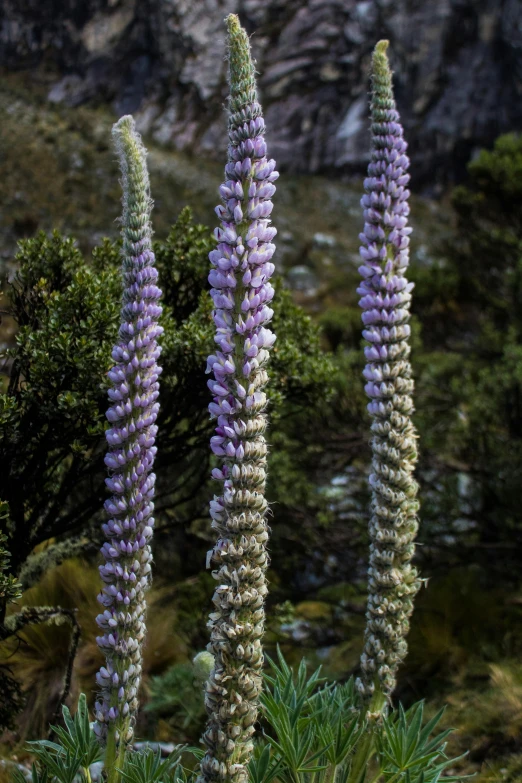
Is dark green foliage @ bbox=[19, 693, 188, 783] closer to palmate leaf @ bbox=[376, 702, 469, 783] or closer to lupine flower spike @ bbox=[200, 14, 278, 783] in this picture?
lupine flower spike @ bbox=[200, 14, 278, 783]

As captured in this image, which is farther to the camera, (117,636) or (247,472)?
(117,636)

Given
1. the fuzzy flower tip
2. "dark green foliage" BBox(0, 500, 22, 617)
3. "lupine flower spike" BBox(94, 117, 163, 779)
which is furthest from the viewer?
"dark green foliage" BBox(0, 500, 22, 617)

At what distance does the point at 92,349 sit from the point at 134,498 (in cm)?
153

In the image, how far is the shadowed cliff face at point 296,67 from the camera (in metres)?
34.8

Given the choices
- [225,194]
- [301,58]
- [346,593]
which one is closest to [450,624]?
[346,593]

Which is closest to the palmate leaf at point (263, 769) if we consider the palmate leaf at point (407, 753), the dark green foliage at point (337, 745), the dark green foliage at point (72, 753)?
the dark green foliage at point (337, 745)

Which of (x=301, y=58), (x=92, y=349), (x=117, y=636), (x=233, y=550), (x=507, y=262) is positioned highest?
(x=301, y=58)

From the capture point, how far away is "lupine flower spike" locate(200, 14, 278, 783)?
248cm

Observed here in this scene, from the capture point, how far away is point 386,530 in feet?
10.7

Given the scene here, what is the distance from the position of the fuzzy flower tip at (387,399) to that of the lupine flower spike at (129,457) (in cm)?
110

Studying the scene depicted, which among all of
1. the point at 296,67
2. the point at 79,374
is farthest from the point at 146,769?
the point at 296,67

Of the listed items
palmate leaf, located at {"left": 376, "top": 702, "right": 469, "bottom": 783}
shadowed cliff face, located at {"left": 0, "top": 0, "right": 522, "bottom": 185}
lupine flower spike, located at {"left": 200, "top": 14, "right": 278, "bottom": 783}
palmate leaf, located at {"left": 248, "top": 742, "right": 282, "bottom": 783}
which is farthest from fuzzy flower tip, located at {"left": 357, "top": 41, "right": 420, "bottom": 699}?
shadowed cliff face, located at {"left": 0, "top": 0, "right": 522, "bottom": 185}

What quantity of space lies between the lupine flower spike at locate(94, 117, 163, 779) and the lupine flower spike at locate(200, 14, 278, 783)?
16.1 inches

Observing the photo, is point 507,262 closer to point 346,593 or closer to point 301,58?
point 346,593
